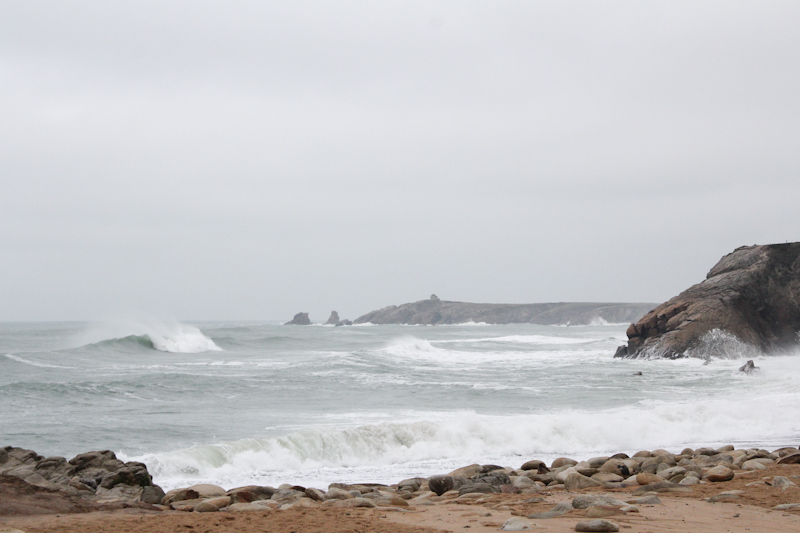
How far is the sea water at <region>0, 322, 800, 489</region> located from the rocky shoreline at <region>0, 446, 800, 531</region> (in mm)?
1768

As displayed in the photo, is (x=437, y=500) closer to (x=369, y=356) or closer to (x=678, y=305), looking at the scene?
(x=369, y=356)

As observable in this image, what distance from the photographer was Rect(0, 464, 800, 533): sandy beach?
5.36 m

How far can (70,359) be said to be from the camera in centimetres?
2978

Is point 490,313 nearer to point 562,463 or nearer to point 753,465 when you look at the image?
point 562,463

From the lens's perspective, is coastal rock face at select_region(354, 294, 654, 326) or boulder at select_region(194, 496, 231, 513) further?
coastal rock face at select_region(354, 294, 654, 326)

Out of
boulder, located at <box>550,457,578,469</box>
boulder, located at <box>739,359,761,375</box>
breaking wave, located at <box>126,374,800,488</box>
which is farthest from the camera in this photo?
boulder, located at <box>739,359,761,375</box>

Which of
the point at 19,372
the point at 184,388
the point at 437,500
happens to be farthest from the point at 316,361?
the point at 437,500

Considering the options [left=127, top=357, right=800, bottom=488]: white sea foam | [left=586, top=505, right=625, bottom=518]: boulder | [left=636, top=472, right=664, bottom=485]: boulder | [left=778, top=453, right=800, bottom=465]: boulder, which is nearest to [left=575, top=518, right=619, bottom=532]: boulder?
[left=586, top=505, right=625, bottom=518]: boulder

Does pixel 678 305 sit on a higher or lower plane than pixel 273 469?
higher

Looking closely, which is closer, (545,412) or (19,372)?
(545,412)

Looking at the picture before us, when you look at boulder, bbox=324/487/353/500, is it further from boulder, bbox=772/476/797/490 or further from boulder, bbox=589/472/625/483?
boulder, bbox=772/476/797/490

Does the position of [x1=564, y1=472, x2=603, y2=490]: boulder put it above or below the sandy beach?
below

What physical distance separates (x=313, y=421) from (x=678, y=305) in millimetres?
24305

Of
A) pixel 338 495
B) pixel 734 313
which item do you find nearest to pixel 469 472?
pixel 338 495
